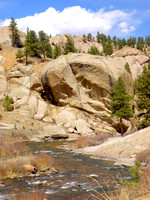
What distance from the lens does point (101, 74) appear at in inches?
1789

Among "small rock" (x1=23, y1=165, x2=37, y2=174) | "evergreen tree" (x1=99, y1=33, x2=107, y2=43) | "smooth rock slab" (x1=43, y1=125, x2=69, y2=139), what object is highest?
"evergreen tree" (x1=99, y1=33, x2=107, y2=43)

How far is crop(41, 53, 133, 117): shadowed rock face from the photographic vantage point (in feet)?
150

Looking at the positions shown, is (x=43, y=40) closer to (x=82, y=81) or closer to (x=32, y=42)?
(x=32, y=42)

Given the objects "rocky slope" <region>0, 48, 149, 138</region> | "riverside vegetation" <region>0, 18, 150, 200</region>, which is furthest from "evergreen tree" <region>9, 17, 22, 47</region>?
"rocky slope" <region>0, 48, 149, 138</region>

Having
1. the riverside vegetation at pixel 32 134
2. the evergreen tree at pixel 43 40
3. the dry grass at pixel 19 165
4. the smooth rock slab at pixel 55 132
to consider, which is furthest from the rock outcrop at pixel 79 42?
the dry grass at pixel 19 165

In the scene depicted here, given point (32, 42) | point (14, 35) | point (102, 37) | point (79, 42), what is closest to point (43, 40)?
point (32, 42)

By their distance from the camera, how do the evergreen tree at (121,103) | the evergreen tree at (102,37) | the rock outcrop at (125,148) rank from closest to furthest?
1. the rock outcrop at (125,148)
2. the evergreen tree at (121,103)
3. the evergreen tree at (102,37)

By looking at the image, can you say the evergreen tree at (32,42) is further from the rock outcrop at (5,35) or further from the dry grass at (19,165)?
the dry grass at (19,165)

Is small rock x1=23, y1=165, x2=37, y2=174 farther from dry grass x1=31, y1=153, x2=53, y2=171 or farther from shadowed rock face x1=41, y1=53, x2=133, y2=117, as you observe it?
shadowed rock face x1=41, y1=53, x2=133, y2=117

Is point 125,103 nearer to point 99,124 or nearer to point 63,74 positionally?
point 99,124

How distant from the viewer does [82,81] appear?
4834 cm

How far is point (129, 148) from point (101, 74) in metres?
30.5

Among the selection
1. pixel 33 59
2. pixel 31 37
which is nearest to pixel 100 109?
pixel 33 59

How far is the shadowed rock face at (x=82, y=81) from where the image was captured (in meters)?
45.6
